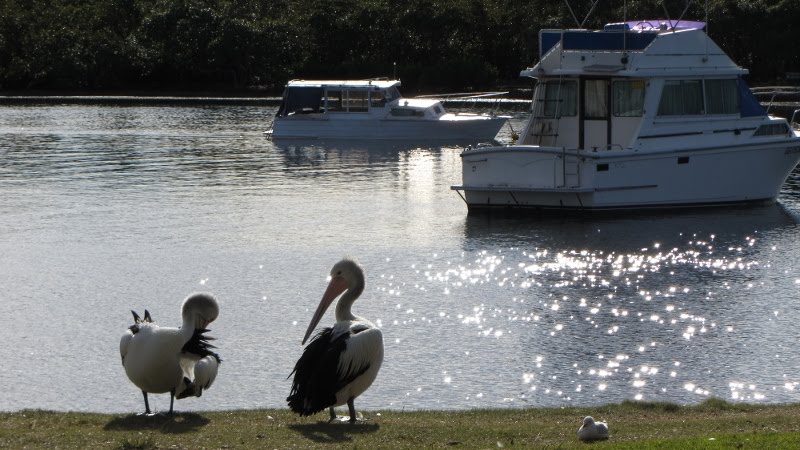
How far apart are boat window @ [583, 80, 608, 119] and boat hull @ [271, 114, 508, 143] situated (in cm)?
1839

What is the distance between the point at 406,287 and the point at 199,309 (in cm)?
929

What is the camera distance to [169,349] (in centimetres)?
1240

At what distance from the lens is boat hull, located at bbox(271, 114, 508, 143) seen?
49.4m

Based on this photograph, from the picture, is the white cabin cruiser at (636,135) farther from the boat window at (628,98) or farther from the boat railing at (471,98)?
the boat railing at (471,98)

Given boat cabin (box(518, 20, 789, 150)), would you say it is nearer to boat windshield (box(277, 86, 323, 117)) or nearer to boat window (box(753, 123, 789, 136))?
boat window (box(753, 123, 789, 136))

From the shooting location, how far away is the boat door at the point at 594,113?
3008 centimetres

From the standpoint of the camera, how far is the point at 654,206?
96.4 ft

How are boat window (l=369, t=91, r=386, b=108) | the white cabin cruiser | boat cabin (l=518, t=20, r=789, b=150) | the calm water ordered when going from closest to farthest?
the calm water
the white cabin cruiser
boat cabin (l=518, t=20, r=789, b=150)
boat window (l=369, t=91, r=386, b=108)

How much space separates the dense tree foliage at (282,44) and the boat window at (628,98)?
41697 mm

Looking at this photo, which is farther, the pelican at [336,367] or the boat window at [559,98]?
the boat window at [559,98]

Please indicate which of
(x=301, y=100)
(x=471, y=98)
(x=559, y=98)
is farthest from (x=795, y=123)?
(x=301, y=100)

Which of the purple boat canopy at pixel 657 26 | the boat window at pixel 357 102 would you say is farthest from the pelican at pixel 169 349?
the boat window at pixel 357 102

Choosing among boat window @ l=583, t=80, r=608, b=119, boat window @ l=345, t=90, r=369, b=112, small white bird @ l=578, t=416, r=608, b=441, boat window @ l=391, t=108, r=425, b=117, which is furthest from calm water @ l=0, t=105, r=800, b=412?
boat window @ l=345, t=90, r=369, b=112

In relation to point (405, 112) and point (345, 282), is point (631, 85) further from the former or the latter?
point (405, 112)
